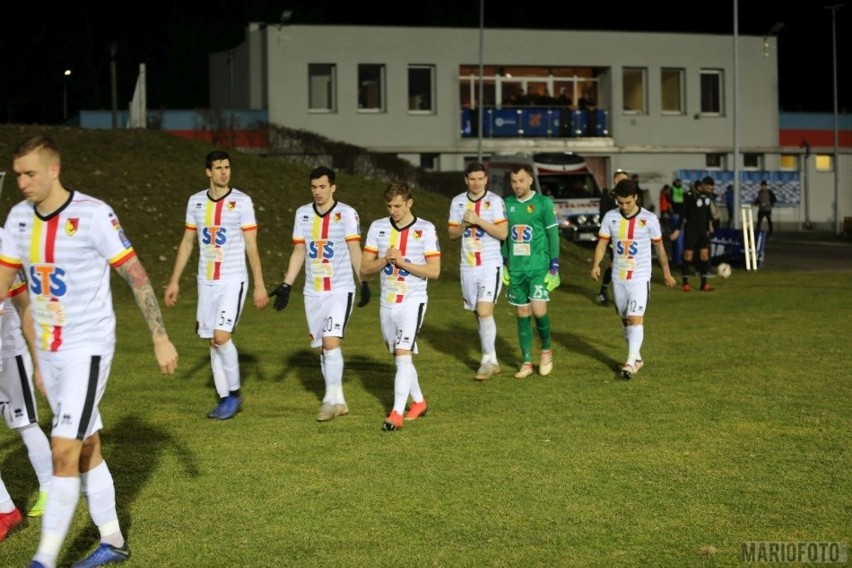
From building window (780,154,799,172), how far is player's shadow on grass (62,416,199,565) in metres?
53.7

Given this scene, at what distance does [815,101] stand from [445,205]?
50.9 m

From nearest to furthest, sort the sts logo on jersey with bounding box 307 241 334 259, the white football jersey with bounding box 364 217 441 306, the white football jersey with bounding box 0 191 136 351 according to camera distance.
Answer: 1. the white football jersey with bounding box 0 191 136 351
2. the white football jersey with bounding box 364 217 441 306
3. the sts logo on jersey with bounding box 307 241 334 259

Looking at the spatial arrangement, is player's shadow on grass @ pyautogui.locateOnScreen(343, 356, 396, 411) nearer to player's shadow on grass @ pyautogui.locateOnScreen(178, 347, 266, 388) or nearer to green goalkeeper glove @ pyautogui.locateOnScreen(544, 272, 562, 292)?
player's shadow on grass @ pyautogui.locateOnScreen(178, 347, 266, 388)

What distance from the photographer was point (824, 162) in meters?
61.9

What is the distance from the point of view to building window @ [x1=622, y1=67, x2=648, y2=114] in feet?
190

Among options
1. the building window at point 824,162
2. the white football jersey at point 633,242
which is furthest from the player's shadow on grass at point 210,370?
the building window at point 824,162

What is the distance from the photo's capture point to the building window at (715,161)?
5897 centimetres

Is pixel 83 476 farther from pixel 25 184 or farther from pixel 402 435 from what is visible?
pixel 402 435

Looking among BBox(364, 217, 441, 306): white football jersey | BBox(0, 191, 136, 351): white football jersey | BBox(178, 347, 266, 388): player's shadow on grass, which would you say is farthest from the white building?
BBox(0, 191, 136, 351): white football jersey

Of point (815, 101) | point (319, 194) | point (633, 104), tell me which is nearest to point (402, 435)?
point (319, 194)

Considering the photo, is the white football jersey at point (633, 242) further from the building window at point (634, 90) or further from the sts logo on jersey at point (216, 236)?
the building window at point (634, 90)

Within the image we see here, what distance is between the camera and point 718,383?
13531 mm

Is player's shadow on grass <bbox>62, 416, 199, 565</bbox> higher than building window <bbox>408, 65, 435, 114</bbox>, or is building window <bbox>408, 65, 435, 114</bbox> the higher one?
building window <bbox>408, 65, 435, 114</bbox>

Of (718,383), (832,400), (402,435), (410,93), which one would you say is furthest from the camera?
(410,93)
